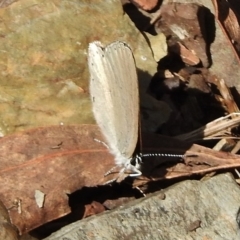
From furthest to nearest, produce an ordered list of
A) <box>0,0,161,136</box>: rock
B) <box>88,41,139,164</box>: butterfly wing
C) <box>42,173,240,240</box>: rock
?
<box>0,0,161,136</box>: rock → <box>88,41,139,164</box>: butterfly wing → <box>42,173,240,240</box>: rock

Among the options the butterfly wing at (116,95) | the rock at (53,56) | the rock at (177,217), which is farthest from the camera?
the rock at (53,56)

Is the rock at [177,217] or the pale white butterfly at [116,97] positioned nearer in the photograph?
the rock at [177,217]

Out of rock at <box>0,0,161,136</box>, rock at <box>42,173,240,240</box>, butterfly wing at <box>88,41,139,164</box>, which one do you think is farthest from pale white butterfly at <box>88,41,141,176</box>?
rock at <box>42,173,240,240</box>

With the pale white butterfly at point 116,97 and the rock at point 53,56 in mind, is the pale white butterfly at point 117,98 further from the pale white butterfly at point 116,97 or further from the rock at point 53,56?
the rock at point 53,56

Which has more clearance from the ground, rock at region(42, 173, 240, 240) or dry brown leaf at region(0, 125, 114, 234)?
rock at region(42, 173, 240, 240)

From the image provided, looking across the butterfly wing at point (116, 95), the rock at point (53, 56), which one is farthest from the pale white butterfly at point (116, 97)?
the rock at point (53, 56)

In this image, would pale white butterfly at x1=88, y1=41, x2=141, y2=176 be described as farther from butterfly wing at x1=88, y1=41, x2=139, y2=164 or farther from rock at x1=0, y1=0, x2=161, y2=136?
rock at x1=0, y1=0, x2=161, y2=136

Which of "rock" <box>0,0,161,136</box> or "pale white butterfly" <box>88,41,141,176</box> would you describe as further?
"rock" <box>0,0,161,136</box>

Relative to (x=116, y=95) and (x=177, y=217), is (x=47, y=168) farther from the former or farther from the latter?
(x=177, y=217)
